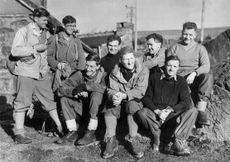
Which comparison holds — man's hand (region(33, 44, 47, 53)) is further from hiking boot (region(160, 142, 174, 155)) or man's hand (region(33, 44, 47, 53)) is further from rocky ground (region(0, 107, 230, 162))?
hiking boot (region(160, 142, 174, 155))

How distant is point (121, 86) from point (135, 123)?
1.82 feet

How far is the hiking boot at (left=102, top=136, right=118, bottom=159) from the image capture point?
4.93 m

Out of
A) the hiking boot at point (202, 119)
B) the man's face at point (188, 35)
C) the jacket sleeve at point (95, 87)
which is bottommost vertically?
the hiking boot at point (202, 119)

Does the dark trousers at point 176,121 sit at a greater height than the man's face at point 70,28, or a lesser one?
lesser

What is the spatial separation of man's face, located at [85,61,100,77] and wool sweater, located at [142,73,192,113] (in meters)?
0.92

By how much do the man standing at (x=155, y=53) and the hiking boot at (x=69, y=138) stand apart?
151 cm

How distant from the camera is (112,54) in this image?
5.90m

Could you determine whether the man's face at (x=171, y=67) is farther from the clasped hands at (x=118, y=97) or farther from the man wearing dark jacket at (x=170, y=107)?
the clasped hands at (x=118, y=97)

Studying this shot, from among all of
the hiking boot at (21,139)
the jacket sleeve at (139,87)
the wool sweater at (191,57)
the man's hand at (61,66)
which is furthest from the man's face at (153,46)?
the hiking boot at (21,139)

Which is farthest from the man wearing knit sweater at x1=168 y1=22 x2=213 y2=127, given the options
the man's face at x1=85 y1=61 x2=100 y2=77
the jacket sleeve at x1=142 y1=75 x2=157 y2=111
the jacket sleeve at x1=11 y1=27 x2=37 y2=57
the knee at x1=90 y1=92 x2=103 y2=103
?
the jacket sleeve at x1=11 y1=27 x2=37 y2=57

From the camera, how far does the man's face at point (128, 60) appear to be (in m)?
4.99

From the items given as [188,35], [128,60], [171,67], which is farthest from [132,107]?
[188,35]

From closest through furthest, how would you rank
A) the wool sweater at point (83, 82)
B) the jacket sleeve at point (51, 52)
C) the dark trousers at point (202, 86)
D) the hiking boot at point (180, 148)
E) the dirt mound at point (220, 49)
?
the hiking boot at point (180, 148) < the dark trousers at point (202, 86) < the wool sweater at point (83, 82) < the jacket sleeve at point (51, 52) < the dirt mound at point (220, 49)

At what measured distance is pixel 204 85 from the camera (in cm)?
524
